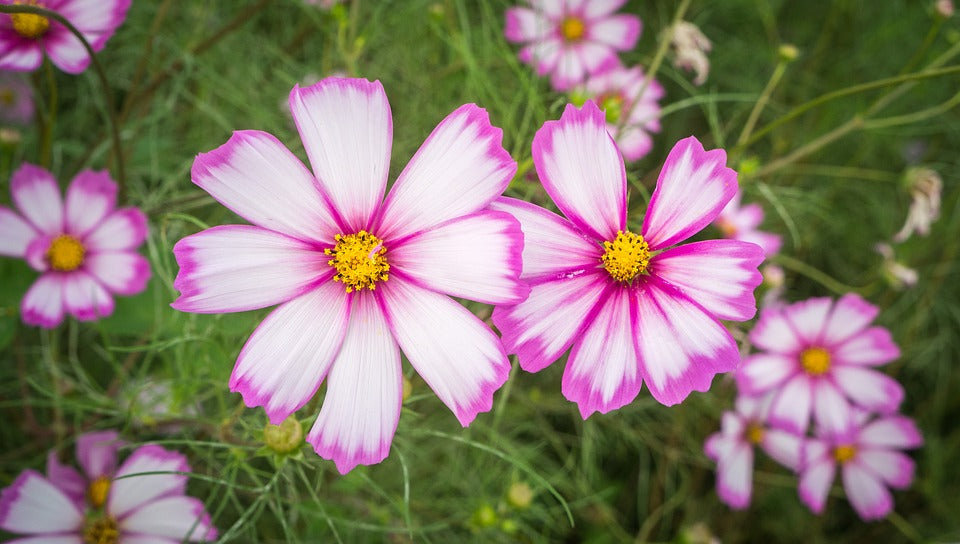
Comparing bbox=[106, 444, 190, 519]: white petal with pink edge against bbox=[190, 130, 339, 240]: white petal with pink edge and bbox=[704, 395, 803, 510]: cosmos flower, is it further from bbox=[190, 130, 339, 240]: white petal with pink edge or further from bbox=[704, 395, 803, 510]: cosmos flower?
bbox=[704, 395, 803, 510]: cosmos flower

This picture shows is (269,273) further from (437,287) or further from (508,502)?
(508,502)

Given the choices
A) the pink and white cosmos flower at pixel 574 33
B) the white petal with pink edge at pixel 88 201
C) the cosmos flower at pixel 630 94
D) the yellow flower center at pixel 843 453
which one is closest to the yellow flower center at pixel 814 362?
the yellow flower center at pixel 843 453

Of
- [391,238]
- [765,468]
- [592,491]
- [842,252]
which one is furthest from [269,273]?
[842,252]

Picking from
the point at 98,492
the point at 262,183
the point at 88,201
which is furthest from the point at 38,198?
the point at 262,183

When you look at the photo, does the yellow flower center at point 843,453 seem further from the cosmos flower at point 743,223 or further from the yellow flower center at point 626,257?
the yellow flower center at point 626,257

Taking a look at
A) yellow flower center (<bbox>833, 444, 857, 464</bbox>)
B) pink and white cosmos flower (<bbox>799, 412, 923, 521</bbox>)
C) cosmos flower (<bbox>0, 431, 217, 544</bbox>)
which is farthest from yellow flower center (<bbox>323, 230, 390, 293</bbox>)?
yellow flower center (<bbox>833, 444, 857, 464</bbox>)

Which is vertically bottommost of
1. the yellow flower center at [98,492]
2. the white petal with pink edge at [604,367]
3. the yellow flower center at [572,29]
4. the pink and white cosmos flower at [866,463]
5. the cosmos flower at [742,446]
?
the pink and white cosmos flower at [866,463]
